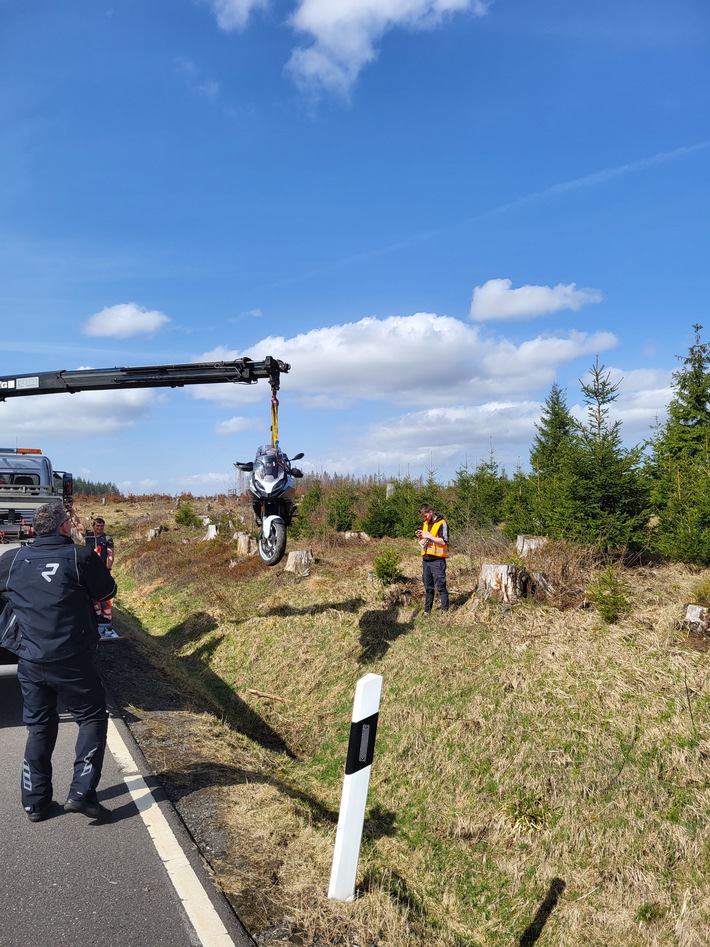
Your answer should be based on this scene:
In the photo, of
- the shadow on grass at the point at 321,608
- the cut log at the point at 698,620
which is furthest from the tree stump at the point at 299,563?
the cut log at the point at 698,620

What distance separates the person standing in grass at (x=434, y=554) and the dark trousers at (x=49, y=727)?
23.0 ft

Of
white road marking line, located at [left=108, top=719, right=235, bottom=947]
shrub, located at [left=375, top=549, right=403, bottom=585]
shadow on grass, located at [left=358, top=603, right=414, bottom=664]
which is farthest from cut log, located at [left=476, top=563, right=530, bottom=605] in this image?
white road marking line, located at [left=108, top=719, right=235, bottom=947]

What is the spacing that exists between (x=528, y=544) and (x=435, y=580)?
102 inches

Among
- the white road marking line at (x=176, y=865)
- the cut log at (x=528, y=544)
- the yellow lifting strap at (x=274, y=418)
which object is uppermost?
the yellow lifting strap at (x=274, y=418)

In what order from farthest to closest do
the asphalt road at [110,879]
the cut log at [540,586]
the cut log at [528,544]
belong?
1. the cut log at [528,544]
2. the cut log at [540,586]
3. the asphalt road at [110,879]

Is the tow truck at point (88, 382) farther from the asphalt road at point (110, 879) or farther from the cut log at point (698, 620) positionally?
the cut log at point (698, 620)

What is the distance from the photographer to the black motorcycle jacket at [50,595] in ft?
14.6

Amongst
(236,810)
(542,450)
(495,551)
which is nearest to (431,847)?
(236,810)

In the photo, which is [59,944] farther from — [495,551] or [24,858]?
[495,551]

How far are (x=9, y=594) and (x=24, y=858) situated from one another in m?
1.74

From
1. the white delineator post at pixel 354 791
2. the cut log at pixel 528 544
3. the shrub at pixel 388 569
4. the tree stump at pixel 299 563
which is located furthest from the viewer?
the tree stump at pixel 299 563

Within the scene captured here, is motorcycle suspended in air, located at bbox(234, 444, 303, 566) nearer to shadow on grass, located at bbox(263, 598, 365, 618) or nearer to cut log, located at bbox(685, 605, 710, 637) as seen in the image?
shadow on grass, located at bbox(263, 598, 365, 618)

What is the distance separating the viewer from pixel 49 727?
4.52 m

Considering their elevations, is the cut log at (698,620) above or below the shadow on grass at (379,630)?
above
